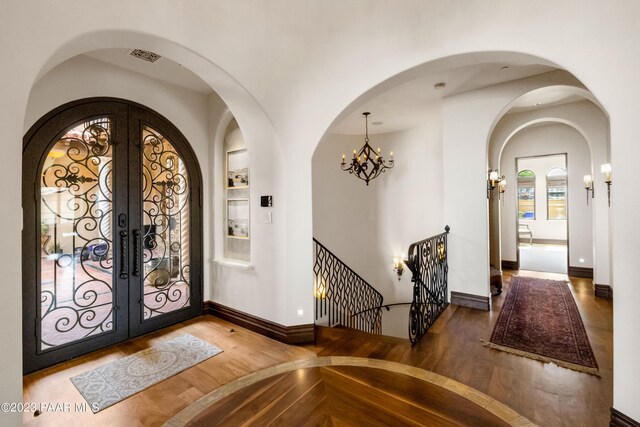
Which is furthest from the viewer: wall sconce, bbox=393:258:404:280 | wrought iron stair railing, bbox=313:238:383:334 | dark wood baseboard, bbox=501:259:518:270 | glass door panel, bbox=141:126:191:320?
dark wood baseboard, bbox=501:259:518:270

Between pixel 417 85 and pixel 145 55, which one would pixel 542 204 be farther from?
pixel 145 55

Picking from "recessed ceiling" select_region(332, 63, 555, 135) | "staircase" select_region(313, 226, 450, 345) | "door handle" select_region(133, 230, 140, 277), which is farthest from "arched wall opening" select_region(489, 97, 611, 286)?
"door handle" select_region(133, 230, 140, 277)

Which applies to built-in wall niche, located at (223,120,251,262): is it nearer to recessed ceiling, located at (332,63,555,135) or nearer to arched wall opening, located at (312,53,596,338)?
arched wall opening, located at (312,53,596,338)

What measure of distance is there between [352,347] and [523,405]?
1482mm

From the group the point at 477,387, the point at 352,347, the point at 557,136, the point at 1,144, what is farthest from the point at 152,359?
the point at 557,136

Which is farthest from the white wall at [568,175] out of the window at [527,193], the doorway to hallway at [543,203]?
the window at [527,193]

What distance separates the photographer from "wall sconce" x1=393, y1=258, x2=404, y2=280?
629 centimetres

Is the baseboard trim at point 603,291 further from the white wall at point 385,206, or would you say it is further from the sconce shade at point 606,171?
the white wall at point 385,206

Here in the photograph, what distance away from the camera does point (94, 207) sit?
9.73 ft

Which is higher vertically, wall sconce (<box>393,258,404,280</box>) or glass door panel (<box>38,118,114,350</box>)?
glass door panel (<box>38,118,114,350</box>)

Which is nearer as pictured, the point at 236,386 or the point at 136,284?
the point at 236,386

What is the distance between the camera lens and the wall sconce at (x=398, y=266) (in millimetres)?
6285

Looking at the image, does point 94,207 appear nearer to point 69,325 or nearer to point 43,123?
point 43,123

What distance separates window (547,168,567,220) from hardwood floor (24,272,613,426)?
8.88 meters
